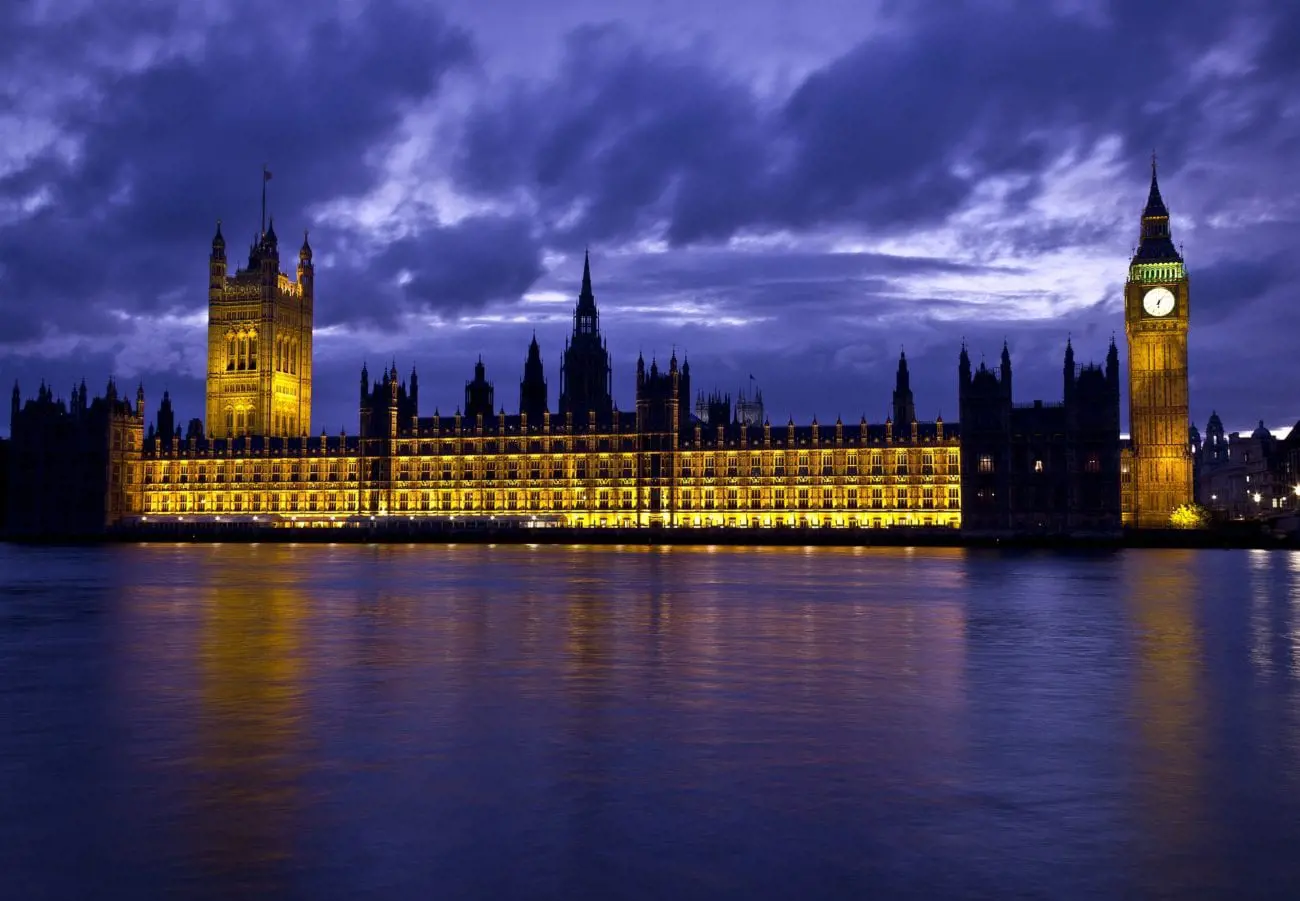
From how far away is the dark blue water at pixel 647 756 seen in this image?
39.8 ft

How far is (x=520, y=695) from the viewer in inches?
870

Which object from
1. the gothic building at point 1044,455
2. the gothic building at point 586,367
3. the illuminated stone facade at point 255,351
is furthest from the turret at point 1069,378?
the illuminated stone facade at point 255,351

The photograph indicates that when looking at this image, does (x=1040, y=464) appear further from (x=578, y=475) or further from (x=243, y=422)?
(x=243, y=422)

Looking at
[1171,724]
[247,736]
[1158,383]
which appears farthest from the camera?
[1158,383]

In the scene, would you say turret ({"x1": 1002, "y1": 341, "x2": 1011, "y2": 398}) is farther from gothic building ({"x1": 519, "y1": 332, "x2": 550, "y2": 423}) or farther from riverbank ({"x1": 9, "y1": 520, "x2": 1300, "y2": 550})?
gothic building ({"x1": 519, "y1": 332, "x2": 550, "y2": 423})

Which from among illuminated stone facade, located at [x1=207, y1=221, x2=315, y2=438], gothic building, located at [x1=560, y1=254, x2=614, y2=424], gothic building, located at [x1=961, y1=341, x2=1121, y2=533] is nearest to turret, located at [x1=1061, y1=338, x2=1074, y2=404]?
gothic building, located at [x1=961, y1=341, x2=1121, y2=533]

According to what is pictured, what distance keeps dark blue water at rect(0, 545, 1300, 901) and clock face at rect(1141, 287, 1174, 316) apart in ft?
364

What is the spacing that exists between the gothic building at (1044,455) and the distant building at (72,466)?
332 feet

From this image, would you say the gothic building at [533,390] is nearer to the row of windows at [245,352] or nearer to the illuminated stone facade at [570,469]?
the illuminated stone facade at [570,469]

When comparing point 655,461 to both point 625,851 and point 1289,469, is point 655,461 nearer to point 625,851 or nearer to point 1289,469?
point 1289,469

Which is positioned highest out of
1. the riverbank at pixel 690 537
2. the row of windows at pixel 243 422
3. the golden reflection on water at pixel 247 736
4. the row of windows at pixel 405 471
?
the row of windows at pixel 243 422

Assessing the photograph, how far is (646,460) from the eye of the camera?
14238cm

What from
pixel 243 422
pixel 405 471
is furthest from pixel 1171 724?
pixel 243 422

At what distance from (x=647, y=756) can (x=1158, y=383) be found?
134356 mm
